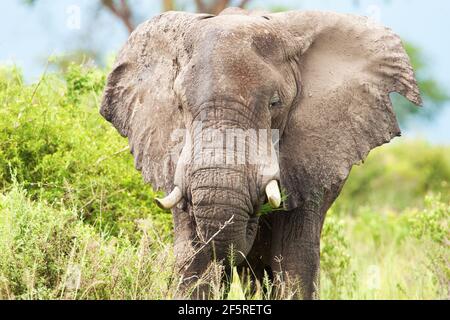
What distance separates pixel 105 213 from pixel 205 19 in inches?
86.0

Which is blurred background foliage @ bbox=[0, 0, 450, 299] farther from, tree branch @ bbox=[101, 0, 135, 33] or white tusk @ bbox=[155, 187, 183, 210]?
tree branch @ bbox=[101, 0, 135, 33]

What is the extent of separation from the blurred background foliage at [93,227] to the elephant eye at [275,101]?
97 centimetres

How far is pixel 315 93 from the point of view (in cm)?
730

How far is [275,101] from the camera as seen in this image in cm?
683

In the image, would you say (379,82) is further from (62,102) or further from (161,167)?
(62,102)

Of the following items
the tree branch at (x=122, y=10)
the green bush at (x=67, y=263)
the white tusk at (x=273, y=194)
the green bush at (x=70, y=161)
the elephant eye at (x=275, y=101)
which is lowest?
the green bush at (x=67, y=263)

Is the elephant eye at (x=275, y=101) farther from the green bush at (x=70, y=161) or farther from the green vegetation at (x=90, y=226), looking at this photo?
the green bush at (x=70, y=161)

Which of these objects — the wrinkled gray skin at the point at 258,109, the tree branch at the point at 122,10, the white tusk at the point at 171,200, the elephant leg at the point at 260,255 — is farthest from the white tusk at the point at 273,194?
the tree branch at the point at 122,10

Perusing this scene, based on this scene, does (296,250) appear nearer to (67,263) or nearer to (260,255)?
(260,255)

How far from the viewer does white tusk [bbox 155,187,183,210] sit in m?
6.46

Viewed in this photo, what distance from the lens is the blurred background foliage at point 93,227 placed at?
686 cm

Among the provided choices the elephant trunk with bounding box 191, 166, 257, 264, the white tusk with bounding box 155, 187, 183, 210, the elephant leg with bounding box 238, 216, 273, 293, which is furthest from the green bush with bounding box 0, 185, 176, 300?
the elephant leg with bounding box 238, 216, 273, 293
